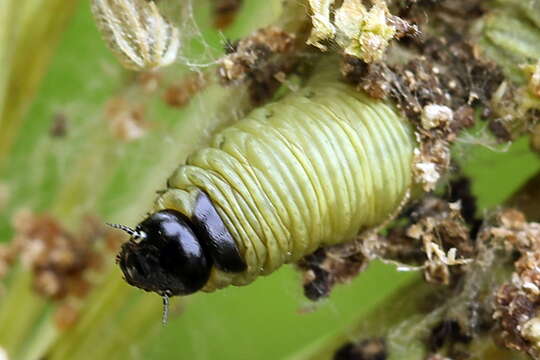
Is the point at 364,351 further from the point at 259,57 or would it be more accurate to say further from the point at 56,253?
the point at 56,253

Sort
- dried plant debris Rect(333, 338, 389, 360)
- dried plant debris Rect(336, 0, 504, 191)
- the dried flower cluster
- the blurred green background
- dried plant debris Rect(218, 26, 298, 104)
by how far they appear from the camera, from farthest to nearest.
Result: 1. the blurred green background
2. the dried flower cluster
3. dried plant debris Rect(333, 338, 389, 360)
4. dried plant debris Rect(218, 26, 298, 104)
5. dried plant debris Rect(336, 0, 504, 191)

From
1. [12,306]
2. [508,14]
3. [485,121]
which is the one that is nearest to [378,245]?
[485,121]

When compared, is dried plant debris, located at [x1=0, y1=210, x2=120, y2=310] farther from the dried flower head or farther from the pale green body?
the pale green body

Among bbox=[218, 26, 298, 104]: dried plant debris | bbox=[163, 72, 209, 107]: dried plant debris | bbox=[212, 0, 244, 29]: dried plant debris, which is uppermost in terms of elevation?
bbox=[218, 26, 298, 104]: dried plant debris

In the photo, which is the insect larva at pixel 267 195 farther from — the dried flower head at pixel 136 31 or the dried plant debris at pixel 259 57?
the dried flower head at pixel 136 31

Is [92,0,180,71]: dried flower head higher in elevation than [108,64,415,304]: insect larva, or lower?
higher

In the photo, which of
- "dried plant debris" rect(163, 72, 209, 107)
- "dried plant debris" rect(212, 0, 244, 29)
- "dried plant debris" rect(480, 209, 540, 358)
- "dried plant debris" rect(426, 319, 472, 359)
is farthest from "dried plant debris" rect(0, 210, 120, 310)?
"dried plant debris" rect(480, 209, 540, 358)

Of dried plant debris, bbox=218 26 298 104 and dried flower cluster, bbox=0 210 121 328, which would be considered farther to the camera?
dried flower cluster, bbox=0 210 121 328

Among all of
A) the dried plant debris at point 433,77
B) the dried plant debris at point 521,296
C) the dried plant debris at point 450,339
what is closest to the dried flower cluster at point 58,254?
the dried plant debris at point 450,339
